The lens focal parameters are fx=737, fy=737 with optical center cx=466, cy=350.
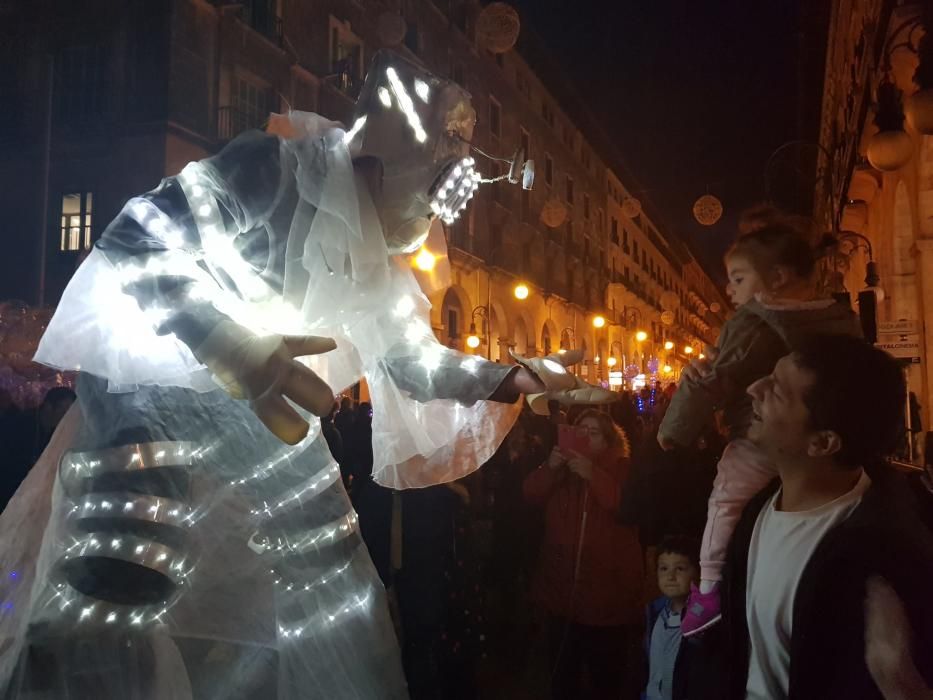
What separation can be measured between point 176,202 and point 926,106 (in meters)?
4.87

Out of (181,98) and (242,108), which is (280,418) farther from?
(242,108)

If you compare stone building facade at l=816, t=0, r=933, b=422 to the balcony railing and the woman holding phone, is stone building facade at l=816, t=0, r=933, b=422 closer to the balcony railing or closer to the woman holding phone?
the woman holding phone

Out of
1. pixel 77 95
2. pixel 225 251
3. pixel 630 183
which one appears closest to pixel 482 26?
pixel 77 95

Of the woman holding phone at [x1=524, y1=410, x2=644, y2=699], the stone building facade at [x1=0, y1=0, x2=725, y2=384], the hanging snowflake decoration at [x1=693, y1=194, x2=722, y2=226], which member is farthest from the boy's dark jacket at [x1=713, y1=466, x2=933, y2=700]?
the hanging snowflake decoration at [x1=693, y1=194, x2=722, y2=226]

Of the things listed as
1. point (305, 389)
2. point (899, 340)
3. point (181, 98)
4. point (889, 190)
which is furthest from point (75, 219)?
point (305, 389)

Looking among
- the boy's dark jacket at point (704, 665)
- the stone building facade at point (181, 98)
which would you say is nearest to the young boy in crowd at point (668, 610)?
the boy's dark jacket at point (704, 665)

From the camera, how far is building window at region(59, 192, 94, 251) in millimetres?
15539

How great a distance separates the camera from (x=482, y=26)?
14.1 m

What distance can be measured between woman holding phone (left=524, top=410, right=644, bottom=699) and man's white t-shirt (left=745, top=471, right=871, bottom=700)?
7.70 ft

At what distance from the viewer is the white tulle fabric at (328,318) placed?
1824mm

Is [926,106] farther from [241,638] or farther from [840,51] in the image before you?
[840,51]

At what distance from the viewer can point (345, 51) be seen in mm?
20297

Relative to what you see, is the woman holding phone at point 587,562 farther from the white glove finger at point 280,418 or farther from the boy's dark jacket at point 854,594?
the white glove finger at point 280,418

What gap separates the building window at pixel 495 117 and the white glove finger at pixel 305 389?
93.7 ft
